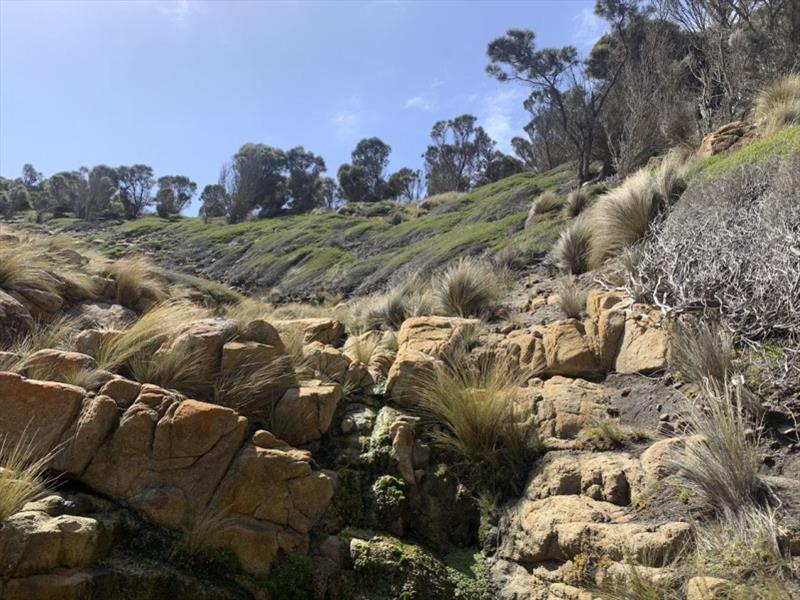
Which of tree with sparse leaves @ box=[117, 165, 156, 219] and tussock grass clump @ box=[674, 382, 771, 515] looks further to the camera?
tree with sparse leaves @ box=[117, 165, 156, 219]

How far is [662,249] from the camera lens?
6602 millimetres

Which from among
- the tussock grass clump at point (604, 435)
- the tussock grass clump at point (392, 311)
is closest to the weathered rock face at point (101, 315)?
the tussock grass clump at point (392, 311)

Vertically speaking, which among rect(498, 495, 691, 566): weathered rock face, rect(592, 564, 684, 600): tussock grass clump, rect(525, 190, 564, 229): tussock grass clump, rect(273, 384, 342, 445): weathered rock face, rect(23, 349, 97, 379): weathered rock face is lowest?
rect(592, 564, 684, 600): tussock grass clump

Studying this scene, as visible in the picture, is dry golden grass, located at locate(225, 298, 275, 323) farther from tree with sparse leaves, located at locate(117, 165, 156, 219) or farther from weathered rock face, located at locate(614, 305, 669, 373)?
tree with sparse leaves, located at locate(117, 165, 156, 219)

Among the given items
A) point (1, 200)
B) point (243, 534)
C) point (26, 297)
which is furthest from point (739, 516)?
point (1, 200)

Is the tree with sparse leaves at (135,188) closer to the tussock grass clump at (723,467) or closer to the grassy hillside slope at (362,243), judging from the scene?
the grassy hillside slope at (362,243)

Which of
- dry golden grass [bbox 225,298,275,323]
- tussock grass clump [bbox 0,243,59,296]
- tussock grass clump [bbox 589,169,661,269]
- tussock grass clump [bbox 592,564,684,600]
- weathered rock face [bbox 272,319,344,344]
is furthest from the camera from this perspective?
tussock grass clump [bbox 589,169,661,269]

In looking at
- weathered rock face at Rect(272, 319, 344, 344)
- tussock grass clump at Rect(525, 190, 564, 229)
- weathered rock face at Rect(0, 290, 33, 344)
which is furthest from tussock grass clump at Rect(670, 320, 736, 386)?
tussock grass clump at Rect(525, 190, 564, 229)

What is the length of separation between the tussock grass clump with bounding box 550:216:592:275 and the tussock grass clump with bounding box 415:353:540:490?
4.20 m

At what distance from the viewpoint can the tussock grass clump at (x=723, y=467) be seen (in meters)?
3.33

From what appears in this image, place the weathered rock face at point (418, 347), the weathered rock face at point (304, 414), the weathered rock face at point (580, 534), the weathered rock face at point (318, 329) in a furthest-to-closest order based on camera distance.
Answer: the weathered rock face at point (318, 329) → the weathered rock face at point (418, 347) → the weathered rock face at point (304, 414) → the weathered rock face at point (580, 534)

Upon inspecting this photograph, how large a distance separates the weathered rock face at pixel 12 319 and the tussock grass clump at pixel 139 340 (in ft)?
4.68

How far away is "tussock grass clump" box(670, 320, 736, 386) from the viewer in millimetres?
4527

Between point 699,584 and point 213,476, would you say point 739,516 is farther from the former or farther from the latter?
point 213,476
